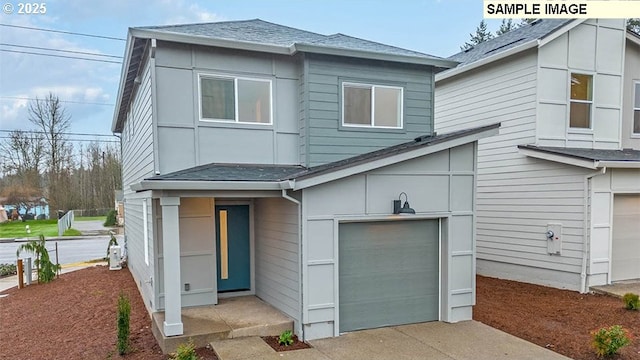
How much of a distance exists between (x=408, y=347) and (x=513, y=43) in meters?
8.83

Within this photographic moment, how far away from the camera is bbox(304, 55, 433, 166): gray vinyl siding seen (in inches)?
288

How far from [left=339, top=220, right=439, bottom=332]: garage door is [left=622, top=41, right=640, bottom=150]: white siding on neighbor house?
765 centimetres

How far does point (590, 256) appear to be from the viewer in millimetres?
8602

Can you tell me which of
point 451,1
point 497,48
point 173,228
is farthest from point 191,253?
point 451,1

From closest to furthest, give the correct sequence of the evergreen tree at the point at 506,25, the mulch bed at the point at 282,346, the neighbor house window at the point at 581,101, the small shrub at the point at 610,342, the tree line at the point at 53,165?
the small shrub at the point at 610,342 < the mulch bed at the point at 282,346 < the neighbor house window at the point at 581,101 < the evergreen tree at the point at 506,25 < the tree line at the point at 53,165

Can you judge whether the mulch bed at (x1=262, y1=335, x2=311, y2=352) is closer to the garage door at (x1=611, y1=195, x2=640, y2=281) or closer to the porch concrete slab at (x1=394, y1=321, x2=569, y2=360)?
the porch concrete slab at (x1=394, y1=321, x2=569, y2=360)

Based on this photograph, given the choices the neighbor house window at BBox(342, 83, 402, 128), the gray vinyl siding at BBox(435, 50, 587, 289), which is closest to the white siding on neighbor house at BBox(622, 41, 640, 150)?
the gray vinyl siding at BBox(435, 50, 587, 289)

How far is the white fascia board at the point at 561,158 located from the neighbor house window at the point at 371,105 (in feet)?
12.1

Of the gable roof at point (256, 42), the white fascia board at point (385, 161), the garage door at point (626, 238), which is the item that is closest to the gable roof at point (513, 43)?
the gable roof at point (256, 42)

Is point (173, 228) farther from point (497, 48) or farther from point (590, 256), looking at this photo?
point (497, 48)

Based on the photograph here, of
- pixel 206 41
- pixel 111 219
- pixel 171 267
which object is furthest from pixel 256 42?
pixel 111 219

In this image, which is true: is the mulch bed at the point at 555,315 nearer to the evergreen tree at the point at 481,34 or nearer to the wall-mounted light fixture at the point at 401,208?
the wall-mounted light fixture at the point at 401,208

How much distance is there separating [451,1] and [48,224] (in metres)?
35.4

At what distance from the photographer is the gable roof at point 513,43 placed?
937 cm
